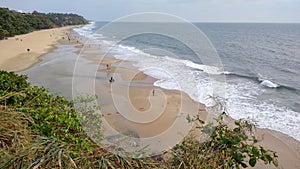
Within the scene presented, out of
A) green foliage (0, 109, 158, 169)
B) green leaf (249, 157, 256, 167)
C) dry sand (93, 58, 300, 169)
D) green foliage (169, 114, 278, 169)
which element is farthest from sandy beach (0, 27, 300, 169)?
green foliage (0, 109, 158, 169)

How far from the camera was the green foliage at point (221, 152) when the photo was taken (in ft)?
8.64

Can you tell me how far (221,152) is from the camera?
278 centimetres

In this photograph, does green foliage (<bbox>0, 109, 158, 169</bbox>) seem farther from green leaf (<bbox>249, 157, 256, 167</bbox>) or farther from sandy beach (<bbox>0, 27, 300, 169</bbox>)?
sandy beach (<bbox>0, 27, 300, 169</bbox>)

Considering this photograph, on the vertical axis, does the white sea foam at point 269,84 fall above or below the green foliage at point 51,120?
below

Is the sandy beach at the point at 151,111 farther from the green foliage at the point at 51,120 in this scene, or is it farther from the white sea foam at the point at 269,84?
the white sea foam at the point at 269,84

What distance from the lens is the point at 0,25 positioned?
44.5 m

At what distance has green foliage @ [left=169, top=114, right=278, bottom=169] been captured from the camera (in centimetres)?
263

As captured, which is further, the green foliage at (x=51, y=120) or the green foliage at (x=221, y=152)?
the green foliage at (x=51, y=120)

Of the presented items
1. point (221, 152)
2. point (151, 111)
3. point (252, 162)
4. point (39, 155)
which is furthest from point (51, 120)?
point (151, 111)

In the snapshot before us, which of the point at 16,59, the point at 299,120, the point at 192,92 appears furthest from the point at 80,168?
the point at 16,59

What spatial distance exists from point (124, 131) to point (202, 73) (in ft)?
45.0

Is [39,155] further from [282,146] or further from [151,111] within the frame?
[151,111]

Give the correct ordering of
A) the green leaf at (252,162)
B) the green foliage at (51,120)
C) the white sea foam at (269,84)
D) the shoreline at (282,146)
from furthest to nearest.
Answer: the white sea foam at (269,84)
the shoreline at (282,146)
the green foliage at (51,120)
the green leaf at (252,162)

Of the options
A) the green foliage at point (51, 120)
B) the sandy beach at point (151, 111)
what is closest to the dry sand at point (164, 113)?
the sandy beach at point (151, 111)
